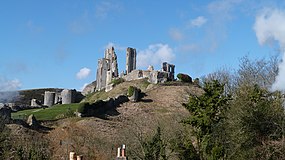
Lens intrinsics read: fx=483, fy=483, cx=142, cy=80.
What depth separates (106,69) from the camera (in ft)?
324

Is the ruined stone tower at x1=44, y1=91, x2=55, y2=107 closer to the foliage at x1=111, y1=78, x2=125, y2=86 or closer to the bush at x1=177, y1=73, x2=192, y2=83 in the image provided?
the foliage at x1=111, y1=78, x2=125, y2=86

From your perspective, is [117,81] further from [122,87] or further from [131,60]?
[131,60]

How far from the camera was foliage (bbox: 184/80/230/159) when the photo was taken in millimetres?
25234

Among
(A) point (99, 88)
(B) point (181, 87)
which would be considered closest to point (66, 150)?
(B) point (181, 87)

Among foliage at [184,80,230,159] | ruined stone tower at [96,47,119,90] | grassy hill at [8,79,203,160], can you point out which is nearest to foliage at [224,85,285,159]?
foliage at [184,80,230,159]

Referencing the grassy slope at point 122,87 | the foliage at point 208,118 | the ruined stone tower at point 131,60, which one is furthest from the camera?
the ruined stone tower at point 131,60

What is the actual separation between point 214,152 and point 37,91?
95.2 m

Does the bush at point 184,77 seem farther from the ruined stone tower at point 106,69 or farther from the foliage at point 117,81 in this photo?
the ruined stone tower at point 106,69

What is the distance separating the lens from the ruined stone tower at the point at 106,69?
96.4 m

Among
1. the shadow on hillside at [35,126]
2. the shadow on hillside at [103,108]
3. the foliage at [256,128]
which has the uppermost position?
the shadow on hillside at [103,108]

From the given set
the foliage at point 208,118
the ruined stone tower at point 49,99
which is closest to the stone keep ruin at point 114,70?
the ruined stone tower at point 49,99

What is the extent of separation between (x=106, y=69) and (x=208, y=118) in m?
73.1

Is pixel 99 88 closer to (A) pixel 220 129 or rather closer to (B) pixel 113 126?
(B) pixel 113 126

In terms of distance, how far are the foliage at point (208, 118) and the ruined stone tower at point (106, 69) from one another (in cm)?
6800
